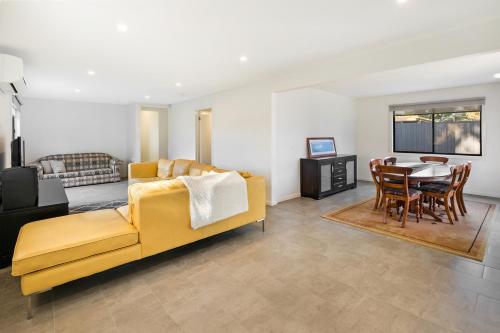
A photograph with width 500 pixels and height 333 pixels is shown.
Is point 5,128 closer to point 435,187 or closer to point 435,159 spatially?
point 435,187

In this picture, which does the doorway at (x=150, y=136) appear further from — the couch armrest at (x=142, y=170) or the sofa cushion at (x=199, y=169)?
the sofa cushion at (x=199, y=169)

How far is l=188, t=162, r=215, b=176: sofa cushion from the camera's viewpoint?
4.73m

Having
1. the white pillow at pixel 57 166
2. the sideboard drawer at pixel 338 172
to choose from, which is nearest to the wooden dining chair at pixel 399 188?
the sideboard drawer at pixel 338 172

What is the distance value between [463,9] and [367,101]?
5246 mm

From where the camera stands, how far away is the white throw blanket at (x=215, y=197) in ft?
9.34

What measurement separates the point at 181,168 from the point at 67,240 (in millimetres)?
3353

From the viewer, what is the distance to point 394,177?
12.6ft

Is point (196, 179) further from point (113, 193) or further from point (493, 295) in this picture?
point (113, 193)

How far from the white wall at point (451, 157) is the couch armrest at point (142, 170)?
568cm

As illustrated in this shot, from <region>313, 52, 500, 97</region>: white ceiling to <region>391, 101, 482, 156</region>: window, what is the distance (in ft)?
1.91

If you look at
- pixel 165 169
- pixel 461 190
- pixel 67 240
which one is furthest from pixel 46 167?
pixel 461 190

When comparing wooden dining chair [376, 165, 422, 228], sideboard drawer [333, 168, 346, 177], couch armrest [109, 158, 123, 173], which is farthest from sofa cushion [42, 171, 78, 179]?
wooden dining chair [376, 165, 422, 228]

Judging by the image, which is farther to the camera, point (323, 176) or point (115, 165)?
point (115, 165)

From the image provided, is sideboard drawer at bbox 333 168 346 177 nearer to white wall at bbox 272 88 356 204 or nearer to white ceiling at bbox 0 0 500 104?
white wall at bbox 272 88 356 204
